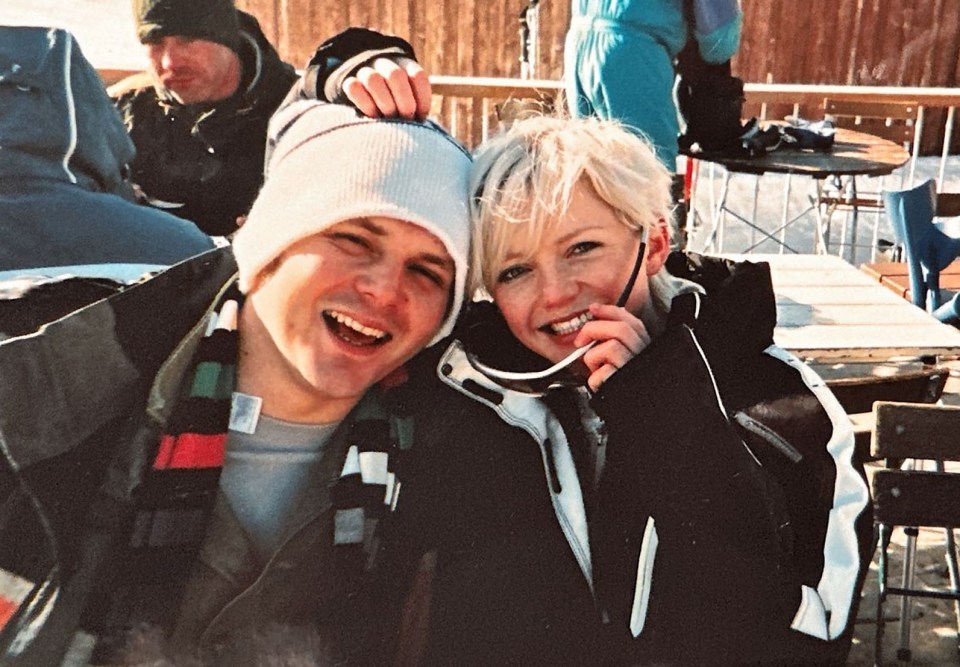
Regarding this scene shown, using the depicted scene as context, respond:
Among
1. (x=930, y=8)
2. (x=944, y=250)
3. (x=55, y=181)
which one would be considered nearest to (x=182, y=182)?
(x=55, y=181)

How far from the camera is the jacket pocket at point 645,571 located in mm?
1418

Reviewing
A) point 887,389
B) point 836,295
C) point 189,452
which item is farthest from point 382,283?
point 836,295

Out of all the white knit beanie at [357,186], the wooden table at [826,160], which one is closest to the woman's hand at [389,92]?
the white knit beanie at [357,186]

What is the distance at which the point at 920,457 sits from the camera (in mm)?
2250

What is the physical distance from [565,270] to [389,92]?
0.42m

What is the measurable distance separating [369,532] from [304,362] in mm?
290

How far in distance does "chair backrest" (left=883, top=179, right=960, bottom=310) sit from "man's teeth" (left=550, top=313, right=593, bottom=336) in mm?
3350

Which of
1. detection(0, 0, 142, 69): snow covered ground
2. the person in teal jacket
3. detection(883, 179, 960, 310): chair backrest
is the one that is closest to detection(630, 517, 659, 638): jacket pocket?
the person in teal jacket

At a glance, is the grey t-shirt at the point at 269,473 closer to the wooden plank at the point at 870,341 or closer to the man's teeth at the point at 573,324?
the man's teeth at the point at 573,324

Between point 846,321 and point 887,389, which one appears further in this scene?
point 846,321

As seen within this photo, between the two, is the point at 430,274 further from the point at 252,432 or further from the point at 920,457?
the point at 920,457

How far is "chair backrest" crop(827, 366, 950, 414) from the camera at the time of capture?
2393 millimetres

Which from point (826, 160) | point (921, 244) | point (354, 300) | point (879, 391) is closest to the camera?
point (354, 300)

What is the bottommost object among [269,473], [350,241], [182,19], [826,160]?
[269,473]
